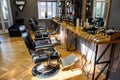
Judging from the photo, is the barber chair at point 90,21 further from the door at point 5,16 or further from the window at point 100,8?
the door at point 5,16

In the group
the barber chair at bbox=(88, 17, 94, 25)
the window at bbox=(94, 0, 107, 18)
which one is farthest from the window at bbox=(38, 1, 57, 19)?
the window at bbox=(94, 0, 107, 18)

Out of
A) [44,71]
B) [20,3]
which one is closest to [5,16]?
[20,3]

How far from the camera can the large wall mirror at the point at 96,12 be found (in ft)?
7.20

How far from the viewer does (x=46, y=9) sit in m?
6.55

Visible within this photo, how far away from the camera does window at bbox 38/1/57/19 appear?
644 centimetres

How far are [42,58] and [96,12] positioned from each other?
157 cm

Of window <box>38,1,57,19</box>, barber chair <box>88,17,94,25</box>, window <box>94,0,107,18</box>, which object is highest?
window <box>38,1,57,19</box>

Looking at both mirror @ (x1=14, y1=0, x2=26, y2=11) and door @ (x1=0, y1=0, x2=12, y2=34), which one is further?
mirror @ (x1=14, y1=0, x2=26, y2=11)

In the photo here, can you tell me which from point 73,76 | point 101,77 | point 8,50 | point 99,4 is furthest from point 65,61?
point 8,50

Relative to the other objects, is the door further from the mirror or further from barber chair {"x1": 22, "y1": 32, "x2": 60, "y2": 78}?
barber chair {"x1": 22, "y1": 32, "x2": 60, "y2": 78}

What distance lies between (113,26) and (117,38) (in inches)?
12.6

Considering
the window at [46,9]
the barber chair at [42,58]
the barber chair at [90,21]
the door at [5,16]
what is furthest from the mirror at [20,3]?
the barber chair at [90,21]

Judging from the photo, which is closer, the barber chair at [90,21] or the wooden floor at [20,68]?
the wooden floor at [20,68]

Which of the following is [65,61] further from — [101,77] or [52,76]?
[101,77]
